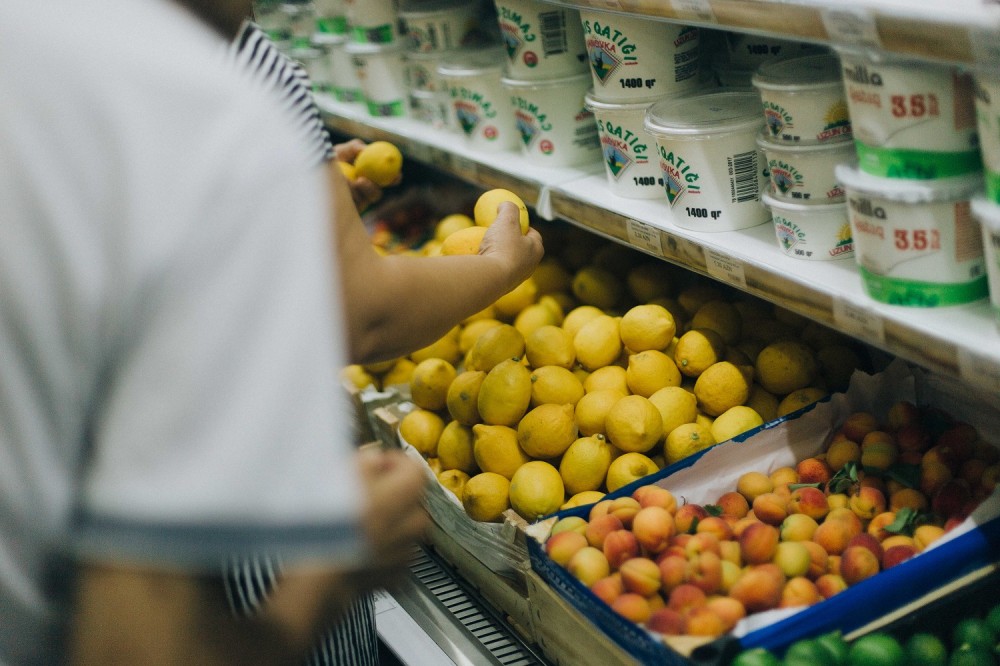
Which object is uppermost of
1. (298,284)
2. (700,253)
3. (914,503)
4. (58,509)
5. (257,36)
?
(257,36)

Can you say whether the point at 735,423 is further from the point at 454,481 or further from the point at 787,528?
the point at 454,481

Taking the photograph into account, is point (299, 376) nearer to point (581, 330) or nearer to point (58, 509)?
point (58, 509)

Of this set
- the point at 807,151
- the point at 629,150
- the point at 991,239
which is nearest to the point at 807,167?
the point at 807,151

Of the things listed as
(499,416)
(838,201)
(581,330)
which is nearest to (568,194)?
(581,330)

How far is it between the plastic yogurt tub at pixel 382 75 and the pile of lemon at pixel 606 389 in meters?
0.85

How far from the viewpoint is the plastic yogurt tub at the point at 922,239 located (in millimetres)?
1193

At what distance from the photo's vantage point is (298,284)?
58 cm

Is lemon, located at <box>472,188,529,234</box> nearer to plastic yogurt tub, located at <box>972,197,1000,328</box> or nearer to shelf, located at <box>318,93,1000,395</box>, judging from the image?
shelf, located at <box>318,93,1000,395</box>

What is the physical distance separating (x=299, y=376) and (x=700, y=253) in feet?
3.75

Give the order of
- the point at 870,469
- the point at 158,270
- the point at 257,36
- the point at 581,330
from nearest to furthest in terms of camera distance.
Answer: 1. the point at 158,270
2. the point at 257,36
3. the point at 870,469
4. the point at 581,330

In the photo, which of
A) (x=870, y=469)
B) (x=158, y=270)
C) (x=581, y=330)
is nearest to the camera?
(x=158, y=270)

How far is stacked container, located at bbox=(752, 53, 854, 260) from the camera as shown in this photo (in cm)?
141

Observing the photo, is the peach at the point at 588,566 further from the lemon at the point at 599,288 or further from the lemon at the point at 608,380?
the lemon at the point at 599,288

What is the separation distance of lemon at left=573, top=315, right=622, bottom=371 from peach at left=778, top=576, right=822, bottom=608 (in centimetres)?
80
